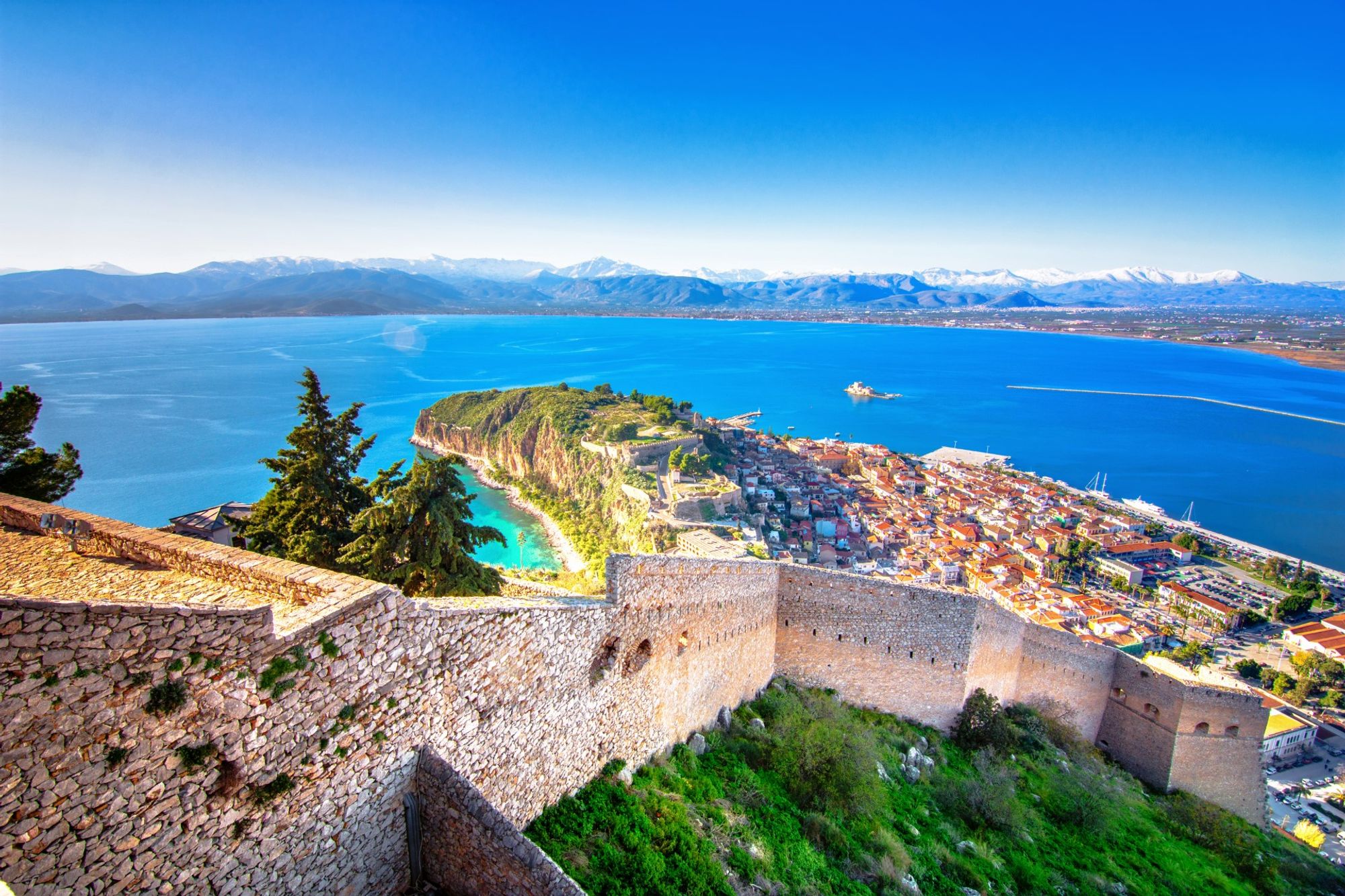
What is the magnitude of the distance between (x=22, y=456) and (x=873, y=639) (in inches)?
605

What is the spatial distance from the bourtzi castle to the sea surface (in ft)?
105

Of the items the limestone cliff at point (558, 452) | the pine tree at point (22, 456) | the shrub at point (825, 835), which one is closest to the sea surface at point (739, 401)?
the limestone cliff at point (558, 452)

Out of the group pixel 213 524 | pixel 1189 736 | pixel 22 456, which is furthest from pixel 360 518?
pixel 1189 736

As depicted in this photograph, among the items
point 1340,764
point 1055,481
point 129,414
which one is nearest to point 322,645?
point 1340,764

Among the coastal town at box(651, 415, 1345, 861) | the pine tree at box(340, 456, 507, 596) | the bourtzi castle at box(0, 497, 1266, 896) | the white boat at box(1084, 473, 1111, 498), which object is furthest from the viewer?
the white boat at box(1084, 473, 1111, 498)

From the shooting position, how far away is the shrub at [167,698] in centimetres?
321

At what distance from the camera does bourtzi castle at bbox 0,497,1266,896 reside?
2949 mm

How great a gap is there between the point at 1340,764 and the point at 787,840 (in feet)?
110

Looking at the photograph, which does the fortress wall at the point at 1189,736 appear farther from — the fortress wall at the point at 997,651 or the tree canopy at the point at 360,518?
the tree canopy at the point at 360,518

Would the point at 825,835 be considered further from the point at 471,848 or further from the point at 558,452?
the point at 558,452

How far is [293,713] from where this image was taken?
151 inches

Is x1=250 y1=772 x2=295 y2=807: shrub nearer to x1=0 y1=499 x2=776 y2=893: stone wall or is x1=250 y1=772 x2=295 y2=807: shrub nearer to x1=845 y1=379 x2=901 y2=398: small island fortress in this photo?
x1=0 y1=499 x2=776 y2=893: stone wall

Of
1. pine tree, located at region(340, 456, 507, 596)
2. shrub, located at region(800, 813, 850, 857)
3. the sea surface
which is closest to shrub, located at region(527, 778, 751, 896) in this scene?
shrub, located at region(800, 813, 850, 857)

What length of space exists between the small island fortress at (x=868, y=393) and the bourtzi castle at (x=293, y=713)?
10093 cm
